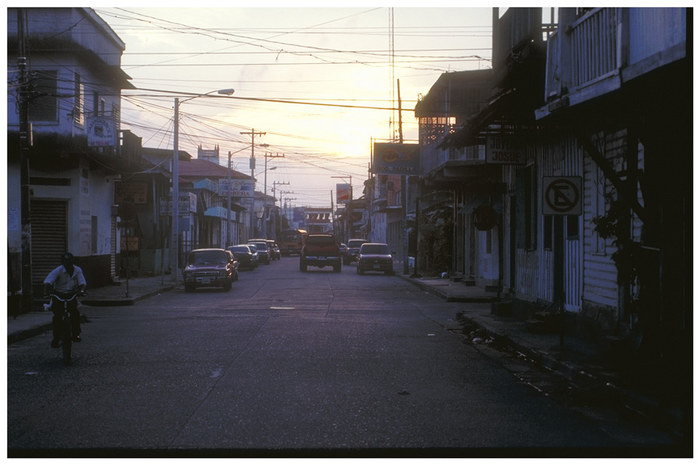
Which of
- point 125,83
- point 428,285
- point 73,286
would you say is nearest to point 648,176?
point 73,286

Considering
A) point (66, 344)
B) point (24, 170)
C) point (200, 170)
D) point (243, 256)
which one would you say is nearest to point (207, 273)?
point (24, 170)

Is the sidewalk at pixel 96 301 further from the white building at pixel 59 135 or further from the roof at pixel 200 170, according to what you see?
the roof at pixel 200 170

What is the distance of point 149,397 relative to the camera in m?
9.22

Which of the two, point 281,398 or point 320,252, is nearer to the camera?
point 281,398

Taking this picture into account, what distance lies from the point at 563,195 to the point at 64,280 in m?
7.74

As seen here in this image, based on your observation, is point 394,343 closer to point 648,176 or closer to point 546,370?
point 546,370

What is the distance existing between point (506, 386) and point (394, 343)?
4.48 meters

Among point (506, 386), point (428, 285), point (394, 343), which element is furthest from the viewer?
point (428, 285)

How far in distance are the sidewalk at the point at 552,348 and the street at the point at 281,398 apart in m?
0.66

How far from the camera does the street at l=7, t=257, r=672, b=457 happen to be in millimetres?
6992

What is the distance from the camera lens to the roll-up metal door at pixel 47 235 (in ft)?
89.8

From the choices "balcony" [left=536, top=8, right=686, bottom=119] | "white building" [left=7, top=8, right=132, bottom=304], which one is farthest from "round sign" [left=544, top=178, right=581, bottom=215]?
"white building" [left=7, top=8, right=132, bottom=304]

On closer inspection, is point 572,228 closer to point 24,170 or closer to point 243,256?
point 24,170

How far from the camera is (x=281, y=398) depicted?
29.8 feet
